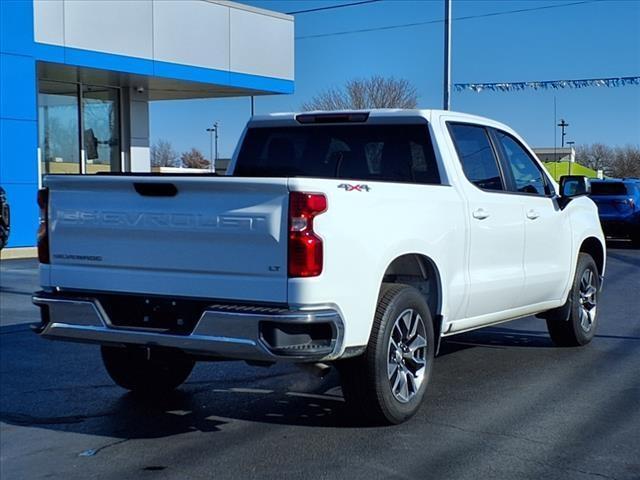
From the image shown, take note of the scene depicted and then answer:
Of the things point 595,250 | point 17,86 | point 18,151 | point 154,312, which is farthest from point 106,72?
point 154,312

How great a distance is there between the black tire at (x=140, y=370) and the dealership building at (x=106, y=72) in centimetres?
Answer: 1262

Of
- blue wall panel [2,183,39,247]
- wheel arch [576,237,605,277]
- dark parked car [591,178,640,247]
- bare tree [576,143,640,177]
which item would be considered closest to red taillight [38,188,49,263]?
wheel arch [576,237,605,277]

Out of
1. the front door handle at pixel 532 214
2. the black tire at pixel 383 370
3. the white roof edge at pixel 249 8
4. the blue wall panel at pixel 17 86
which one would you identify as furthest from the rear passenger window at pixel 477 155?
the white roof edge at pixel 249 8

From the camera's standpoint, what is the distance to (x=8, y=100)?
17953mm

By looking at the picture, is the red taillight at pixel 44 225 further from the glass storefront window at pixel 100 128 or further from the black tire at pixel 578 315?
the glass storefront window at pixel 100 128

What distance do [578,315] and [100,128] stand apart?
16787 mm

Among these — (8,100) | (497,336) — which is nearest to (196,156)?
(8,100)

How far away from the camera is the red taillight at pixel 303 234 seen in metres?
4.81

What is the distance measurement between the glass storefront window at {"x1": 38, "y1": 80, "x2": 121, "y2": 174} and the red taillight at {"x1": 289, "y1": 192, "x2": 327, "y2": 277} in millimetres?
17243

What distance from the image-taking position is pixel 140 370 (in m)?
6.54

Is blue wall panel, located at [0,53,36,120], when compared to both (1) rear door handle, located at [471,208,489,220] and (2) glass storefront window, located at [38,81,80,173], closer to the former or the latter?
(2) glass storefront window, located at [38,81,80,173]

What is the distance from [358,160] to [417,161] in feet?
1.70

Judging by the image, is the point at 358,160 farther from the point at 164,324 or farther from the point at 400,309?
the point at 164,324

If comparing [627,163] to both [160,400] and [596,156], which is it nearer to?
[596,156]
